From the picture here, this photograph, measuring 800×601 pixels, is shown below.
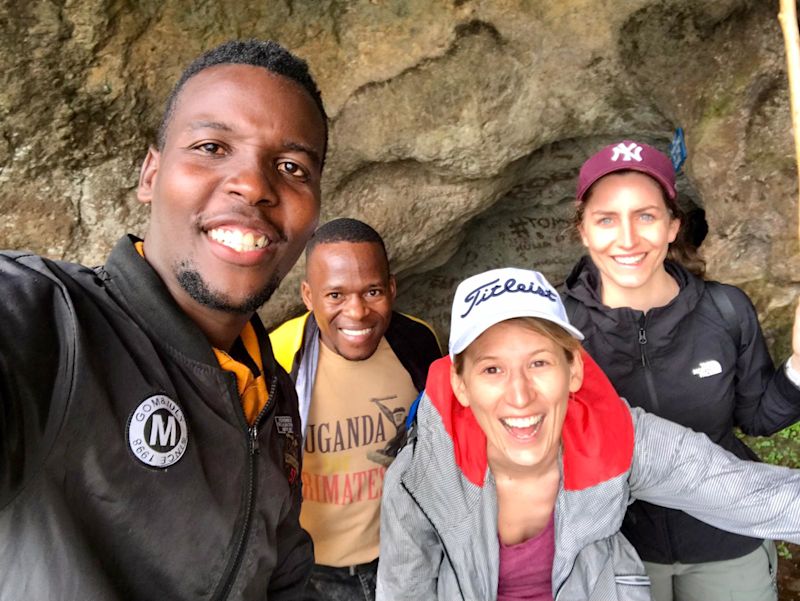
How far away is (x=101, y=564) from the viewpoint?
887mm

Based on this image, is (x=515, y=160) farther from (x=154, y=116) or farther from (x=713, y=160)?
(x=154, y=116)

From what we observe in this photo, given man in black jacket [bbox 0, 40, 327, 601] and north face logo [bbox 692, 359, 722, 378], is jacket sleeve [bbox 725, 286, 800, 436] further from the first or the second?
man in black jacket [bbox 0, 40, 327, 601]

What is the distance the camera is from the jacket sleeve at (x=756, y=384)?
1.82 meters

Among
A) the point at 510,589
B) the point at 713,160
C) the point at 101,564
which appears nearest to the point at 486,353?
the point at 510,589

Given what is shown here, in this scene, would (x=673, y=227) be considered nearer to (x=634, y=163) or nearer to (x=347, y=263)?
(x=634, y=163)

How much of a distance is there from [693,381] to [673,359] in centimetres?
9

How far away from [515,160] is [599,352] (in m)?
2.15

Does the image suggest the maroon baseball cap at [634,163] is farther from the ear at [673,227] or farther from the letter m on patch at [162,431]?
the letter m on patch at [162,431]

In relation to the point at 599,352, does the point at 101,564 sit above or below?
below

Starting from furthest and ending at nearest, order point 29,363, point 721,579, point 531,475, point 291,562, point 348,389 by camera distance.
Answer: point 348,389 → point 721,579 → point 531,475 → point 291,562 → point 29,363

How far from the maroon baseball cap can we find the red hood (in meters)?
0.69

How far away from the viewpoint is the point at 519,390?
1.53 metres

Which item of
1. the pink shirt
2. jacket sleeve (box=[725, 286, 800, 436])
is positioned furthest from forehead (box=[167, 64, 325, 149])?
jacket sleeve (box=[725, 286, 800, 436])

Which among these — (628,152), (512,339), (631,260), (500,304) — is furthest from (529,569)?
(628,152)
